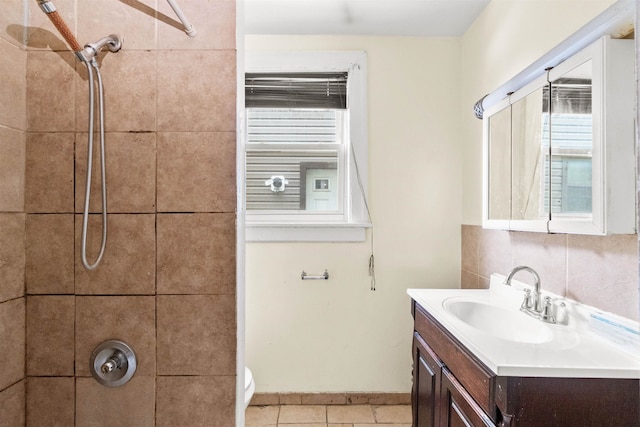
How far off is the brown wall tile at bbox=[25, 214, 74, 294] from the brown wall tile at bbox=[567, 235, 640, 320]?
166 centimetres

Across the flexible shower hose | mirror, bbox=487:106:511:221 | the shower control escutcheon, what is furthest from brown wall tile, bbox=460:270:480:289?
the flexible shower hose

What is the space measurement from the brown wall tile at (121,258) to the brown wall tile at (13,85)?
12.5 inches

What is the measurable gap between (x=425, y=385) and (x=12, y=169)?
1702mm

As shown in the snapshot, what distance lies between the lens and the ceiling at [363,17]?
5.71 feet

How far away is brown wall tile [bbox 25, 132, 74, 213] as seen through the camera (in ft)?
3.09

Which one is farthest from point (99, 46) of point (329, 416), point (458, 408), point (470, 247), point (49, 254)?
point (329, 416)

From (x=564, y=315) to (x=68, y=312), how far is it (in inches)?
64.8

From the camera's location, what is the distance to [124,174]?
3.12 feet

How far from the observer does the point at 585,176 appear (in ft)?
3.40

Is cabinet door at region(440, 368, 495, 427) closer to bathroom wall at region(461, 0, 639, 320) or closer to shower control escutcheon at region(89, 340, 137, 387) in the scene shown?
bathroom wall at region(461, 0, 639, 320)

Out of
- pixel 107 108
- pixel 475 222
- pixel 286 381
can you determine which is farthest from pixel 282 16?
pixel 286 381

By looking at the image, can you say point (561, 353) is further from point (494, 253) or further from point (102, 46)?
point (102, 46)

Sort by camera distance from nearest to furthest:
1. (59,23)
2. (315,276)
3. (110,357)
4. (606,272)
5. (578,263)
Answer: (59,23) < (110,357) < (606,272) < (578,263) < (315,276)

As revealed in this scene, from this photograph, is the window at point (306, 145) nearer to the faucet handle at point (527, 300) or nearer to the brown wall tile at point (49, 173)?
the faucet handle at point (527, 300)
